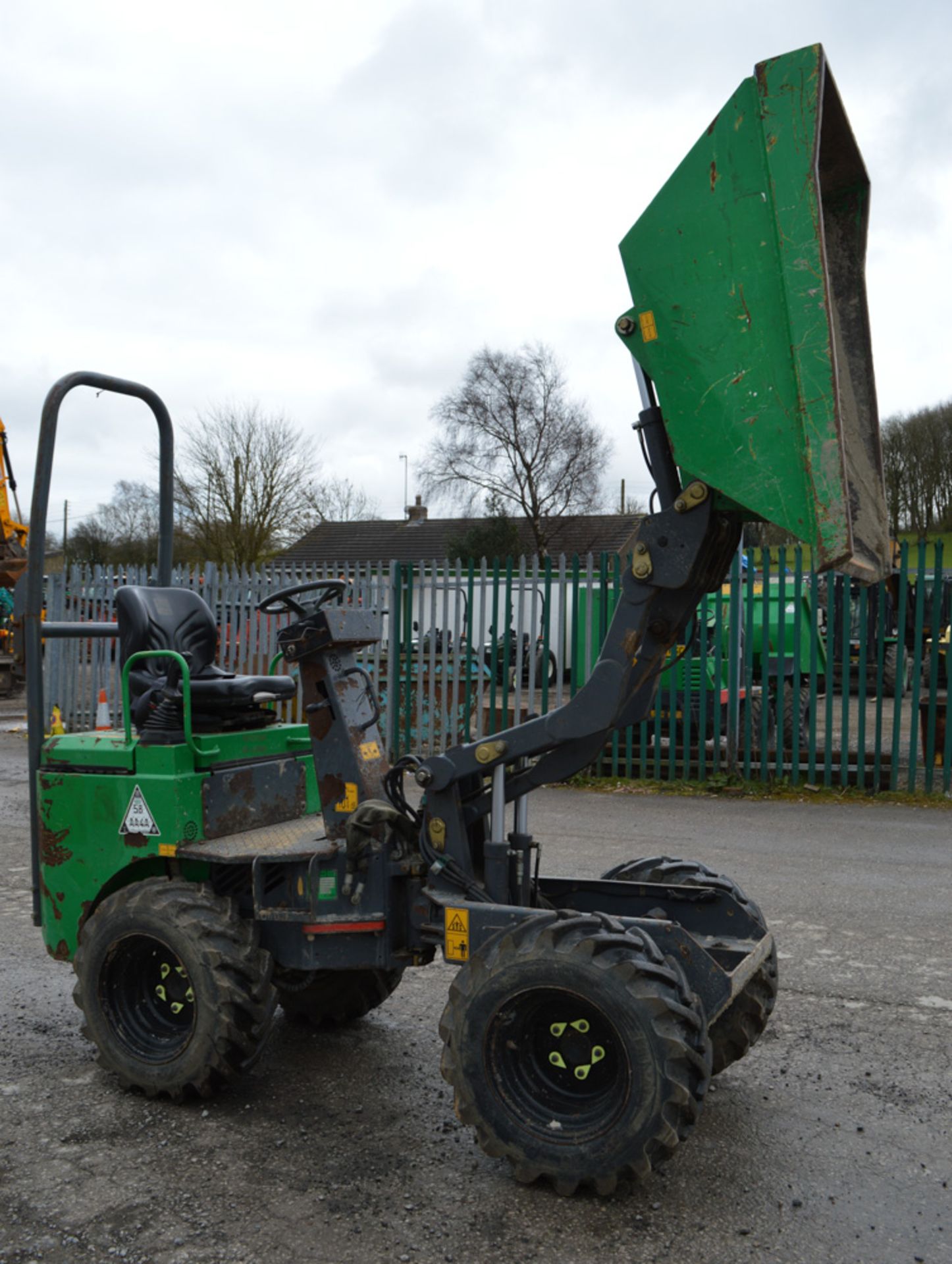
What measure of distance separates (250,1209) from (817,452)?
106 inches

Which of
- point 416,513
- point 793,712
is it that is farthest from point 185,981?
point 416,513

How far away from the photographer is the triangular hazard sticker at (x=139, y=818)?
13.7 ft

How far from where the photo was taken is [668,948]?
11.7 feet

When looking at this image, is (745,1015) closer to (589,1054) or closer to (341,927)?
(589,1054)

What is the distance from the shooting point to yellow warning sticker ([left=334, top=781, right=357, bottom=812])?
4133 mm

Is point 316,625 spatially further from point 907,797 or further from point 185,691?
point 907,797

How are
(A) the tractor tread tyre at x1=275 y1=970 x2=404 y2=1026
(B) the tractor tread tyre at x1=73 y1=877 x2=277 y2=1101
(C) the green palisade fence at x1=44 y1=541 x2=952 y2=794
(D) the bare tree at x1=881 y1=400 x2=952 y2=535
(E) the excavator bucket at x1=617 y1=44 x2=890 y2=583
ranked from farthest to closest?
(D) the bare tree at x1=881 y1=400 x2=952 y2=535
(C) the green palisade fence at x1=44 y1=541 x2=952 y2=794
(A) the tractor tread tyre at x1=275 y1=970 x2=404 y2=1026
(B) the tractor tread tyre at x1=73 y1=877 x2=277 y2=1101
(E) the excavator bucket at x1=617 y1=44 x2=890 y2=583

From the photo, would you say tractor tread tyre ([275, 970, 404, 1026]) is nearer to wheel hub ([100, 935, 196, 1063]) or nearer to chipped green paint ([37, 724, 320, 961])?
wheel hub ([100, 935, 196, 1063])

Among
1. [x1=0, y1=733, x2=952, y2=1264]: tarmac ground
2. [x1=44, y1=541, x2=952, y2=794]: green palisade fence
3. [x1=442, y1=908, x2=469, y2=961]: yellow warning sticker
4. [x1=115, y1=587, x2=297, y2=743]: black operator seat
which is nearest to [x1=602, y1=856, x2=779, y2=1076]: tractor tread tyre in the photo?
[x1=0, y1=733, x2=952, y2=1264]: tarmac ground

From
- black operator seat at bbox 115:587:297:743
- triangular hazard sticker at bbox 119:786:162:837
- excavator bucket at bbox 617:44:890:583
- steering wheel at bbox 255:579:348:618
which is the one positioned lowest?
triangular hazard sticker at bbox 119:786:162:837

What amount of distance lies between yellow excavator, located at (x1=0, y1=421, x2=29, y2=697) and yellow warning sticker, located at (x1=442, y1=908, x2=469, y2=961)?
15.6m

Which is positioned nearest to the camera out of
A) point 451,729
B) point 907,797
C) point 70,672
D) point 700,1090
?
point 700,1090

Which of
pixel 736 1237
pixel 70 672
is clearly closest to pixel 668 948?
pixel 736 1237

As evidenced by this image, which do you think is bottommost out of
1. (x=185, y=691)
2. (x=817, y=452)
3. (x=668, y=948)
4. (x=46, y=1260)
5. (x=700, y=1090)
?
(x=46, y=1260)
